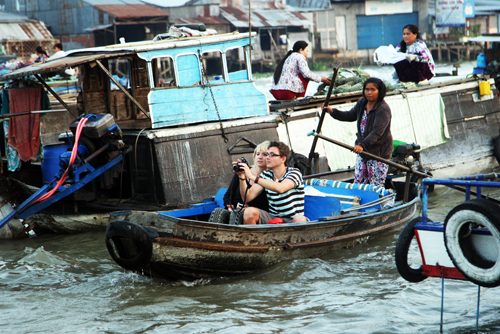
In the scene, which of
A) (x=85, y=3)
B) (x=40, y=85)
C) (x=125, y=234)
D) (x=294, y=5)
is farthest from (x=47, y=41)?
(x=125, y=234)

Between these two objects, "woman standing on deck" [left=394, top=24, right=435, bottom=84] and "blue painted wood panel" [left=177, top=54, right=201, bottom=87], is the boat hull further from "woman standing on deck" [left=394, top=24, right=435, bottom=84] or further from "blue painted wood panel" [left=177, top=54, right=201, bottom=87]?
"woman standing on deck" [left=394, top=24, right=435, bottom=84]

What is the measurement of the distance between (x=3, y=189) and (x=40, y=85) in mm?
1547

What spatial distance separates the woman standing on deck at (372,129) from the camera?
6.29 meters

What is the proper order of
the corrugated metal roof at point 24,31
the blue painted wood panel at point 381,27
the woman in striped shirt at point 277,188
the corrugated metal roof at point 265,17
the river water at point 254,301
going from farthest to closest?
the blue painted wood panel at point 381,27 → the corrugated metal roof at point 265,17 → the corrugated metal roof at point 24,31 → the woman in striped shirt at point 277,188 → the river water at point 254,301

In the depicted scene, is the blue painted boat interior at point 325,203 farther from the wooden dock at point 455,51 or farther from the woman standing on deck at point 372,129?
the wooden dock at point 455,51

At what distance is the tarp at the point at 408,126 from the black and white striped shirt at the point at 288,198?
3.31 meters

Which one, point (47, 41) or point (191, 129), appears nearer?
point (191, 129)

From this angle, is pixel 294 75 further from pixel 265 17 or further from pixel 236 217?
pixel 265 17

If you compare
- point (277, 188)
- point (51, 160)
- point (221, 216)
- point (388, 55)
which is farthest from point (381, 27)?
point (277, 188)

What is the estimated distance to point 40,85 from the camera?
26.7 feet

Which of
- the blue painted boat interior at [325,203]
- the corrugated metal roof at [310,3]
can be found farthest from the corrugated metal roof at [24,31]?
the blue painted boat interior at [325,203]

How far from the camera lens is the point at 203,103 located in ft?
26.8

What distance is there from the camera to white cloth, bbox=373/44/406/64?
28.7 ft

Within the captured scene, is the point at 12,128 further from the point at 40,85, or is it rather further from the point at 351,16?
the point at 351,16
